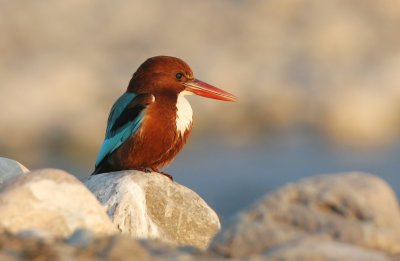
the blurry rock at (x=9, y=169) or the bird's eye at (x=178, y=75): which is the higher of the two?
the bird's eye at (x=178, y=75)

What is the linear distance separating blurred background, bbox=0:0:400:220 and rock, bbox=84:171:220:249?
5.70m

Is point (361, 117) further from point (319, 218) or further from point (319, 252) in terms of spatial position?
point (319, 252)

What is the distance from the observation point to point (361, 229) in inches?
161

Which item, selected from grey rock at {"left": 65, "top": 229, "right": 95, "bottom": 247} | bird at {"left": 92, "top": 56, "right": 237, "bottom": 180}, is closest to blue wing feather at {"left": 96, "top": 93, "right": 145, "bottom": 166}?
bird at {"left": 92, "top": 56, "right": 237, "bottom": 180}

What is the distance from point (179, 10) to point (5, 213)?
15723 millimetres

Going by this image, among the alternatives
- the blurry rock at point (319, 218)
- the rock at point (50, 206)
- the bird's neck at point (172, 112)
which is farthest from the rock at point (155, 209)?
the blurry rock at point (319, 218)

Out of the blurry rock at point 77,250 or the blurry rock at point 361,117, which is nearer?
the blurry rock at point 77,250

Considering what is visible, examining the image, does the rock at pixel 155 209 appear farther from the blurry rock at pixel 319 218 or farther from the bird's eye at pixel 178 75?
the blurry rock at pixel 319 218

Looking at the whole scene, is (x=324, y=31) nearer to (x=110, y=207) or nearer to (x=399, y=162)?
(x=399, y=162)

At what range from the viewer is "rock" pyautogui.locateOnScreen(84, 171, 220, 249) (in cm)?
579

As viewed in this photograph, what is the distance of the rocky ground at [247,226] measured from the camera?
154 inches

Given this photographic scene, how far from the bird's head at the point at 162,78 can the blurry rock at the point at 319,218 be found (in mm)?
2365

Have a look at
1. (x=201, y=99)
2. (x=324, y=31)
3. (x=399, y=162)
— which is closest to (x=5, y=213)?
(x=399, y=162)

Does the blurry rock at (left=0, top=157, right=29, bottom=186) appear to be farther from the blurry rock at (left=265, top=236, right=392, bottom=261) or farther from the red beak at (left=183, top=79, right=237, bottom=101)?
the blurry rock at (left=265, top=236, right=392, bottom=261)
